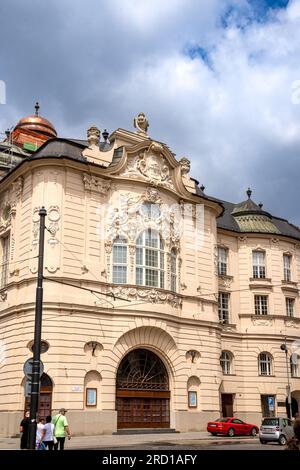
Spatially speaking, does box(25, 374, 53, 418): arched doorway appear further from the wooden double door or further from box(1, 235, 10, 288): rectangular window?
box(1, 235, 10, 288): rectangular window

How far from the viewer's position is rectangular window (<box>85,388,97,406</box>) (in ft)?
108

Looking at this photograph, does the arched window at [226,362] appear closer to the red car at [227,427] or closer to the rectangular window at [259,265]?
the rectangular window at [259,265]

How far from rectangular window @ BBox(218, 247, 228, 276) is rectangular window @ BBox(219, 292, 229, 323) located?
1.78 meters

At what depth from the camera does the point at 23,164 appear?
36406mm

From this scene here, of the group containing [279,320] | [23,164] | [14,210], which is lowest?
[279,320]

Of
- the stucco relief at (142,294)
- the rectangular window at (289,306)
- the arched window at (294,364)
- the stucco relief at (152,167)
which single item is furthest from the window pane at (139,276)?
the arched window at (294,364)

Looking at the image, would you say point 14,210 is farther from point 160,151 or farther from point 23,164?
point 160,151

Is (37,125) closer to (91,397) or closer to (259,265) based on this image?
(259,265)

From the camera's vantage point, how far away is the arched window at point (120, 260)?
119 ft

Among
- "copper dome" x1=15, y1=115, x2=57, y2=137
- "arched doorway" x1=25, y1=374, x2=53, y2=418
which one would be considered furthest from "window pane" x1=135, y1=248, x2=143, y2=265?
"copper dome" x1=15, y1=115, x2=57, y2=137

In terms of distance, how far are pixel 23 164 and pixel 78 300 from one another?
9363 millimetres

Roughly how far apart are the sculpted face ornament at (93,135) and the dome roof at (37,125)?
2319 cm

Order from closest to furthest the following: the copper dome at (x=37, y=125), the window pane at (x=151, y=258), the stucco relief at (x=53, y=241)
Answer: the stucco relief at (x=53, y=241)
the window pane at (x=151, y=258)
the copper dome at (x=37, y=125)
